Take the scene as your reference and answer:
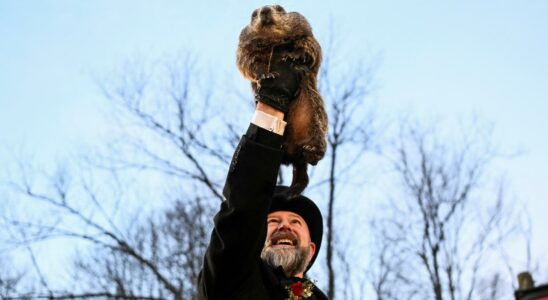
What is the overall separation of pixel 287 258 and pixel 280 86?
5.35 feet

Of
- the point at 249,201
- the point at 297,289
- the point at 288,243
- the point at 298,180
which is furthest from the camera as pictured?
the point at 288,243

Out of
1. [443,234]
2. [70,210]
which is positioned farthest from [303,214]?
[443,234]

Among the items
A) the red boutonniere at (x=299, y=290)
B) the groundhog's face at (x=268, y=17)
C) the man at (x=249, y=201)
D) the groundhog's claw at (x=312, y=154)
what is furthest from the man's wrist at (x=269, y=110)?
the red boutonniere at (x=299, y=290)

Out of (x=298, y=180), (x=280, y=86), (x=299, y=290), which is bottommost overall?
(x=299, y=290)

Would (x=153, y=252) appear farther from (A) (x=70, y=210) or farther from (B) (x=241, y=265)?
(B) (x=241, y=265)

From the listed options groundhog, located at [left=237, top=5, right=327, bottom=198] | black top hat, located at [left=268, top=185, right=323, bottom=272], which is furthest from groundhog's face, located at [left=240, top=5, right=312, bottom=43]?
black top hat, located at [left=268, top=185, right=323, bottom=272]

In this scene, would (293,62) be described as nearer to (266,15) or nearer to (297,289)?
(266,15)

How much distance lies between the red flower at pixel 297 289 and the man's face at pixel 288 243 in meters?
0.40

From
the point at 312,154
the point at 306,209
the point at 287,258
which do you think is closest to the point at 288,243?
the point at 287,258

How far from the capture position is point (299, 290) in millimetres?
3434

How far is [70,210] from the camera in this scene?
15.1 meters

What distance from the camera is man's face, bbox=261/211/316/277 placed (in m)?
3.96

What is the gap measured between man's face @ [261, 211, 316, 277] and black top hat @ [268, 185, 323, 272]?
0.03m

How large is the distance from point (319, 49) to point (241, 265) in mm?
916
